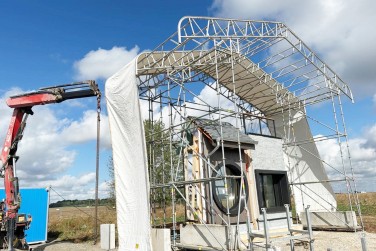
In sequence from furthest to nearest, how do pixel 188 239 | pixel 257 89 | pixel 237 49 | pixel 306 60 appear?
pixel 257 89 < pixel 306 60 < pixel 237 49 < pixel 188 239

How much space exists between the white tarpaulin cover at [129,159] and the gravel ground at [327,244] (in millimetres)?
2920

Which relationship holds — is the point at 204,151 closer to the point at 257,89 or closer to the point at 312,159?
the point at 257,89

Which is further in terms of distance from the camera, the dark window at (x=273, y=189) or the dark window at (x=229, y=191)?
the dark window at (x=273, y=189)

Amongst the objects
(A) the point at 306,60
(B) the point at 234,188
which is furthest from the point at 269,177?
(A) the point at 306,60

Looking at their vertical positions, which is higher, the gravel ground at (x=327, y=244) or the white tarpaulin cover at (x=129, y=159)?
the white tarpaulin cover at (x=129, y=159)

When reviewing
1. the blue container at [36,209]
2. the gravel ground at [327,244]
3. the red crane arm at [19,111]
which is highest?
the red crane arm at [19,111]

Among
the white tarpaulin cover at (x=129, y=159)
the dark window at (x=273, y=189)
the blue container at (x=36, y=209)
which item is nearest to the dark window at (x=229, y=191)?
the dark window at (x=273, y=189)

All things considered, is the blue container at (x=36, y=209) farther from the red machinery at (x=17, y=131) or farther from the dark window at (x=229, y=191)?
the dark window at (x=229, y=191)

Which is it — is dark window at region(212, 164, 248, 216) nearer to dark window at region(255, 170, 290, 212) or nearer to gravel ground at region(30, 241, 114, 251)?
dark window at region(255, 170, 290, 212)

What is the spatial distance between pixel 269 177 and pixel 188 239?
20.7ft

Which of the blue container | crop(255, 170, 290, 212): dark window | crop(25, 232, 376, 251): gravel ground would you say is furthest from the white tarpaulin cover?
the blue container

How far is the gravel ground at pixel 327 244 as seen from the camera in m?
11.5

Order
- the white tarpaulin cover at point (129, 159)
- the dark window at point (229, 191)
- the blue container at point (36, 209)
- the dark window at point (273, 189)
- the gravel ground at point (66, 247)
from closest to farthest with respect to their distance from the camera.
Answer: the white tarpaulin cover at point (129, 159) → the dark window at point (229, 191) → the gravel ground at point (66, 247) → the dark window at point (273, 189) → the blue container at point (36, 209)

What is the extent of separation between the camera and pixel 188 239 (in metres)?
11.0
